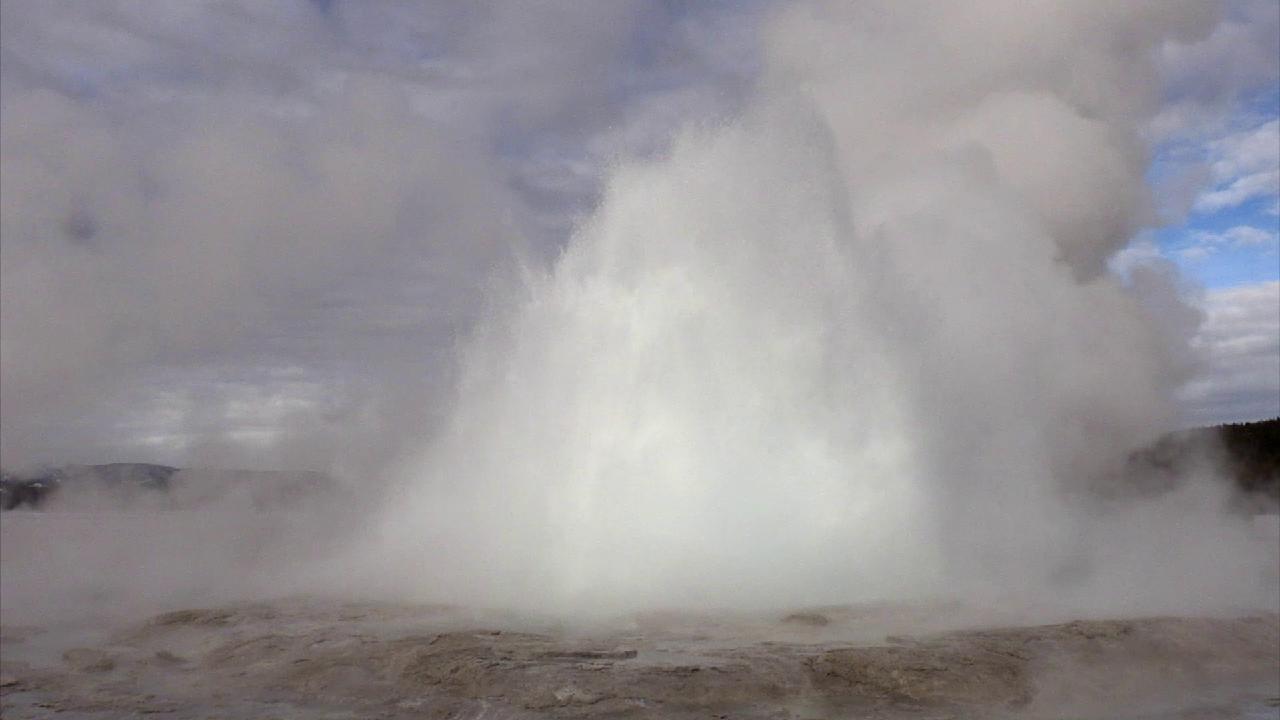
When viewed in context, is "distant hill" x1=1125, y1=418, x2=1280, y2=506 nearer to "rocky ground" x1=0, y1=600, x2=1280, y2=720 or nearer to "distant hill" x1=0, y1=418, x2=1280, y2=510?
"distant hill" x1=0, y1=418, x2=1280, y2=510

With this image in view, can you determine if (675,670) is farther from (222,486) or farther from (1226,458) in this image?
(1226,458)

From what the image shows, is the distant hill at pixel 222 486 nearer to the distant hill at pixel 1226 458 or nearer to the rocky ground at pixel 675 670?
the distant hill at pixel 1226 458

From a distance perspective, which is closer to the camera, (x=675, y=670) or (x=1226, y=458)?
(x=675, y=670)

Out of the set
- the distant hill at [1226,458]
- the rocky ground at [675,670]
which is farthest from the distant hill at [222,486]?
the rocky ground at [675,670]

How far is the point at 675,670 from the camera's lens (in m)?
7.70

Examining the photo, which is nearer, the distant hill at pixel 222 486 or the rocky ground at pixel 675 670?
the rocky ground at pixel 675 670

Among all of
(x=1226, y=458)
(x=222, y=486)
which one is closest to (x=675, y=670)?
(x=222, y=486)

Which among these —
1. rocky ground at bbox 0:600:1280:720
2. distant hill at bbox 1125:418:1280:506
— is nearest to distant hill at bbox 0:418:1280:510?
distant hill at bbox 1125:418:1280:506

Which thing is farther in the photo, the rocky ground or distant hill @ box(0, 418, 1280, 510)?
distant hill @ box(0, 418, 1280, 510)

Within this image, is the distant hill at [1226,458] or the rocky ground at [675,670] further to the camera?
the distant hill at [1226,458]

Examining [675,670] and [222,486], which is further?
[222,486]

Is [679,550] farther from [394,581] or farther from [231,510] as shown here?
[231,510]

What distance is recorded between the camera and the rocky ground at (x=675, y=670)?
7.30m

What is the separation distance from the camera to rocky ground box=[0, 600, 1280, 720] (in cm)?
730
